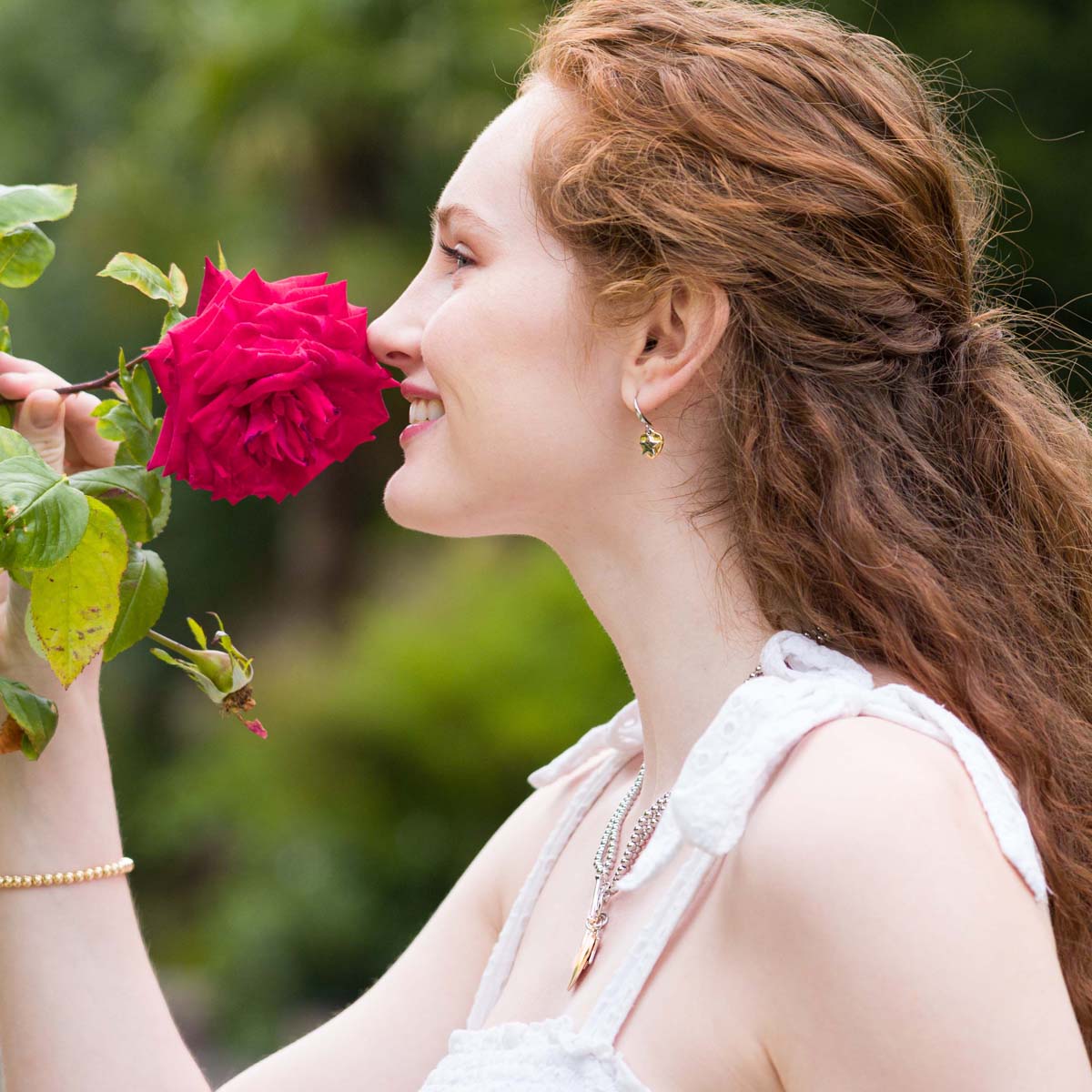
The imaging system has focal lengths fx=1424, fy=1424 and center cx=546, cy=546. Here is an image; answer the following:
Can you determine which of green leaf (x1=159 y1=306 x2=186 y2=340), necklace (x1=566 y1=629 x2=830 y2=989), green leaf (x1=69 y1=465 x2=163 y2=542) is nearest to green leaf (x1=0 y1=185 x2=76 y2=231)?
green leaf (x1=159 y1=306 x2=186 y2=340)

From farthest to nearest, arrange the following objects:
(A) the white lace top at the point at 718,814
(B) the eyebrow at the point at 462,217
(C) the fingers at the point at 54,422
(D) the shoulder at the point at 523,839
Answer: (D) the shoulder at the point at 523,839
(B) the eyebrow at the point at 462,217
(C) the fingers at the point at 54,422
(A) the white lace top at the point at 718,814

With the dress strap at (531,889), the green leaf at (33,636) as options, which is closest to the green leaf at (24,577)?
the green leaf at (33,636)

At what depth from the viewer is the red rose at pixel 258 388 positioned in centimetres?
131

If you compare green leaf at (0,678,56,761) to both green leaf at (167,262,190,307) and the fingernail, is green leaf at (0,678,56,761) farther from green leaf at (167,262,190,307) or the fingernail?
green leaf at (167,262,190,307)

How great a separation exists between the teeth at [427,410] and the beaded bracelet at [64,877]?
1.88 feet

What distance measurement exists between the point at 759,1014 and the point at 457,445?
0.64m

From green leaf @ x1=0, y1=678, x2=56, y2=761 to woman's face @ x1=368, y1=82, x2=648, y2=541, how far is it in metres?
0.40

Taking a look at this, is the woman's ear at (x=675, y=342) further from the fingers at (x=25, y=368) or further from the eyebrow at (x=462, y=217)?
the fingers at (x=25, y=368)

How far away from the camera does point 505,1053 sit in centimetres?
130

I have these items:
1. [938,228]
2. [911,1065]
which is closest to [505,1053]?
[911,1065]

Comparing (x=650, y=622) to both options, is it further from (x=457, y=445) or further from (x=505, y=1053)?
(x=505, y=1053)

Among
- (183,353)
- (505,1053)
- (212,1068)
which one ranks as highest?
(183,353)

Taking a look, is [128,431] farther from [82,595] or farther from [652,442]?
[652,442]

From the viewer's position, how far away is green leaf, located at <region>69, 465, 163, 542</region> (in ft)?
4.30
